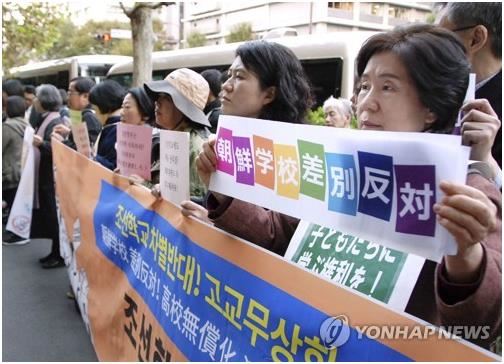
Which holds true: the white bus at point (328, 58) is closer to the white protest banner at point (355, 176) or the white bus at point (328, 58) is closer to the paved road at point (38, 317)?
the paved road at point (38, 317)

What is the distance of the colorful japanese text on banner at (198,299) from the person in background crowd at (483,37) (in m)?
1.02

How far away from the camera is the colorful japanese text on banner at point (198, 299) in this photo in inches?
42.8

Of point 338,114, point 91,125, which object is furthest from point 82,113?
point 338,114

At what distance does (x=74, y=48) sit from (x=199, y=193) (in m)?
35.8

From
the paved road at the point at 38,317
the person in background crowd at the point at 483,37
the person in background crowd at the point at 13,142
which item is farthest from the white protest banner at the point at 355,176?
the person in background crowd at the point at 13,142

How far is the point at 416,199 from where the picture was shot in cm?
94

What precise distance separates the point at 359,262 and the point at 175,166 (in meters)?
0.92

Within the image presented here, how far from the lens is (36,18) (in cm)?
1287

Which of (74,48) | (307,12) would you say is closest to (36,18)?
(307,12)

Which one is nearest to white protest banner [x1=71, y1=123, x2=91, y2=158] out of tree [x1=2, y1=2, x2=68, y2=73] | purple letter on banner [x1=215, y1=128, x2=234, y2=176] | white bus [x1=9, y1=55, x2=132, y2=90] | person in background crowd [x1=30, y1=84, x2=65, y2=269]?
person in background crowd [x1=30, y1=84, x2=65, y2=269]

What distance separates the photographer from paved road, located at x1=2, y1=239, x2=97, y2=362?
3.22 m

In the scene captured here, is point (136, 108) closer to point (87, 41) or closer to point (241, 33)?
point (241, 33)

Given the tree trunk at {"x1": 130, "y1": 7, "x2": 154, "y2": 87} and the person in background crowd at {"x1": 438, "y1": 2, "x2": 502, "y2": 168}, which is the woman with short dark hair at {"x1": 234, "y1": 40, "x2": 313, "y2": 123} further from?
the tree trunk at {"x1": 130, "y1": 7, "x2": 154, "y2": 87}

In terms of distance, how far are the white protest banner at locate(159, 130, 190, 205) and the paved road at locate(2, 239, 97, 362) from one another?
5.46ft
